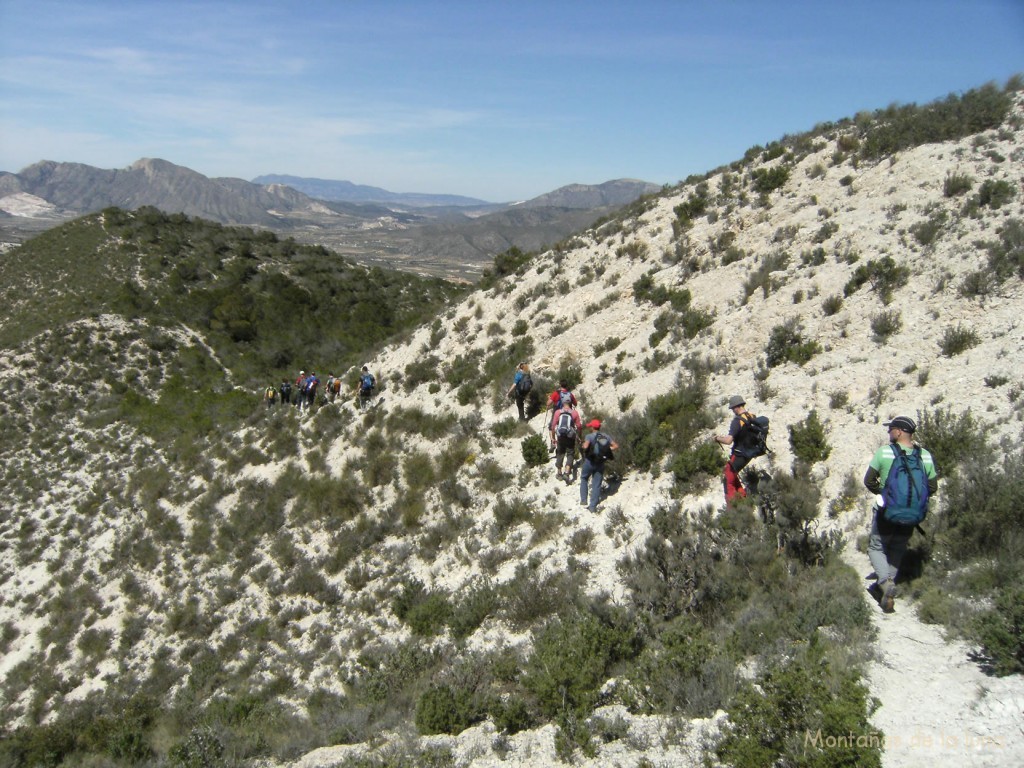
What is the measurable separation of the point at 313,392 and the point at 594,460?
45.1ft

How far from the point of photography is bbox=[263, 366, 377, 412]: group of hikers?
18.5 m

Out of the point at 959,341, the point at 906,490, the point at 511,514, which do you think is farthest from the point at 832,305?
the point at 511,514

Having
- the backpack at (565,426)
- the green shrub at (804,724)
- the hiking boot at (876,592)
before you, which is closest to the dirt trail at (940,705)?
the green shrub at (804,724)

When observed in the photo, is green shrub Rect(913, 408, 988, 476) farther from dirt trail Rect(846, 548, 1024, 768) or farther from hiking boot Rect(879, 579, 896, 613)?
dirt trail Rect(846, 548, 1024, 768)

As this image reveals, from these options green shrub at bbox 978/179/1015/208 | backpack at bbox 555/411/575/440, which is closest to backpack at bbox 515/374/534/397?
backpack at bbox 555/411/575/440

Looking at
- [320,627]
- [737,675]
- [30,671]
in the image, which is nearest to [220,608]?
[320,627]

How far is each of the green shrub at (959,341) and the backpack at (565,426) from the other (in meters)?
6.34

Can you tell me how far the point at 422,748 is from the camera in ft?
18.4

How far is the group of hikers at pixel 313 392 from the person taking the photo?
18516 mm

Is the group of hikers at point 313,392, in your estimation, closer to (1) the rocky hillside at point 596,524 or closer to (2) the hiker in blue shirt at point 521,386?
(1) the rocky hillside at point 596,524

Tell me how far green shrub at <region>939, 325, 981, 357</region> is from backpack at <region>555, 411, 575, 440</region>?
6.34 m

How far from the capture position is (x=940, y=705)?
439 cm

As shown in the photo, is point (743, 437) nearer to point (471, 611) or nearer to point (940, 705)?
point (940, 705)

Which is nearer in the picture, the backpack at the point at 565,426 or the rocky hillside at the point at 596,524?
the rocky hillside at the point at 596,524
